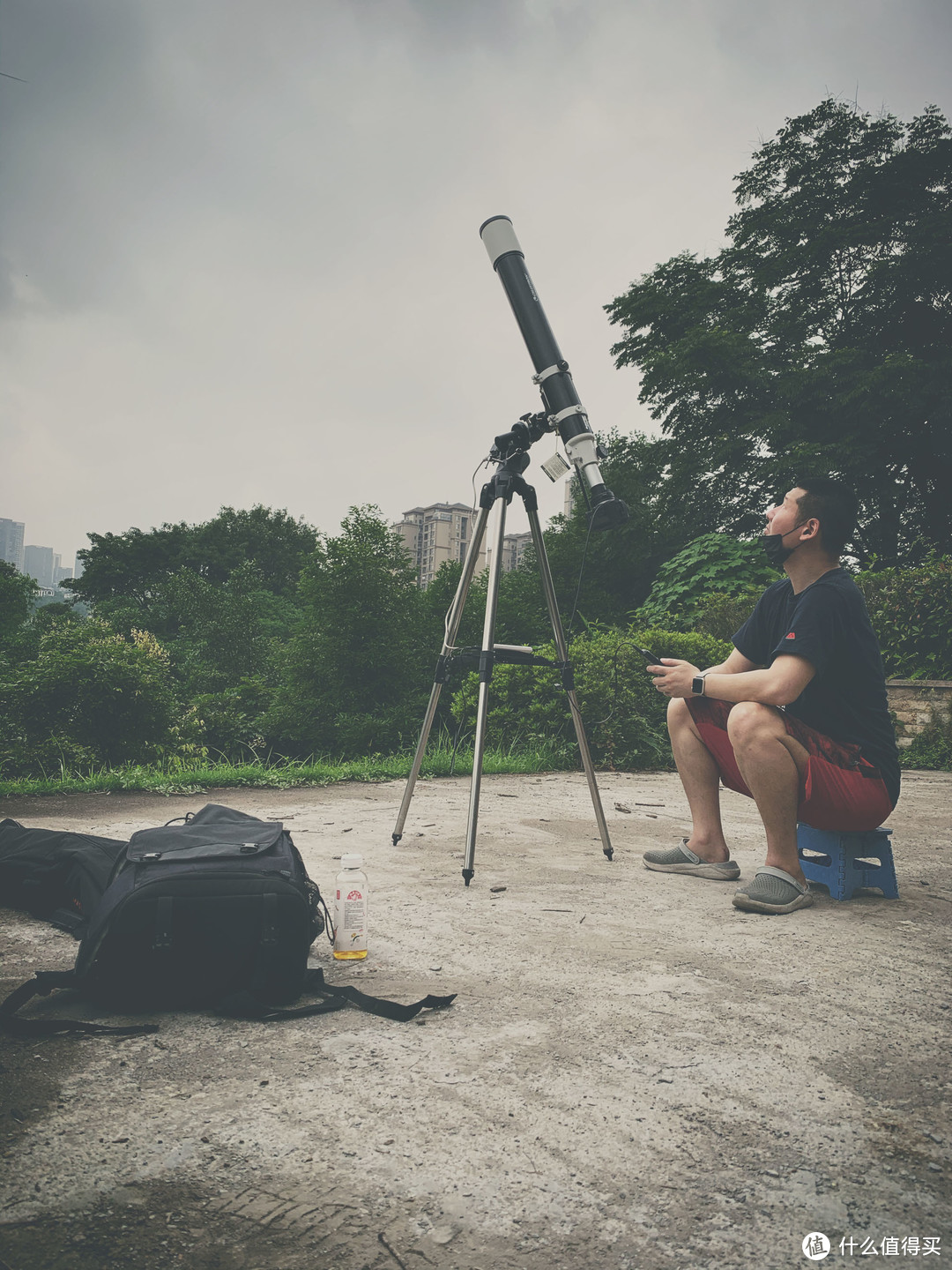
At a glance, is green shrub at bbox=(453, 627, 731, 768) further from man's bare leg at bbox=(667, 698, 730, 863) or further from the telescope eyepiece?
the telescope eyepiece

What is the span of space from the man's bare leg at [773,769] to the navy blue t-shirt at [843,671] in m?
0.19

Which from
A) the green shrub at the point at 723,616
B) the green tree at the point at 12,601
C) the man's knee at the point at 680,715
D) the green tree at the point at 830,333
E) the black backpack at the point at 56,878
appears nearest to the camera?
the black backpack at the point at 56,878

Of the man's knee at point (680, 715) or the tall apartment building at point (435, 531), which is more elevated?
the tall apartment building at point (435, 531)

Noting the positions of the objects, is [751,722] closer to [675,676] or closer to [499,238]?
[675,676]

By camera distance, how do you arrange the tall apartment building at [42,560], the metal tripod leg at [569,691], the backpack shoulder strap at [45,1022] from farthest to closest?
1. the tall apartment building at [42,560]
2. the metal tripod leg at [569,691]
3. the backpack shoulder strap at [45,1022]

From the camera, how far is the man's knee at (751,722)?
2643 millimetres

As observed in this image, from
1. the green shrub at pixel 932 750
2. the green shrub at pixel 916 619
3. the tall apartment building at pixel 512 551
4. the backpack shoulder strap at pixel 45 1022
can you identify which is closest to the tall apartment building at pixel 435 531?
the tall apartment building at pixel 512 551

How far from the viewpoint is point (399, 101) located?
23.5 ft

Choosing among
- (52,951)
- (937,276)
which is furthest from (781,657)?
(937,276)

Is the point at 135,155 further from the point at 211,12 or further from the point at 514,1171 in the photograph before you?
the point at 514,1171

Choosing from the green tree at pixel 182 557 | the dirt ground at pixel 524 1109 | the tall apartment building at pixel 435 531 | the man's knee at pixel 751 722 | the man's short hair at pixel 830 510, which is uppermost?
the tall apartment building at pixel 435 531

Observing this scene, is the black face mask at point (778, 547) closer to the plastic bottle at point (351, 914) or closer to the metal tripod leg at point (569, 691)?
the metal tripod leg at point (569, 691)

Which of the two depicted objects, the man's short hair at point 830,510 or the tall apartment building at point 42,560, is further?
the tall apartment building at point 42,560

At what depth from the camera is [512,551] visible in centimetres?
5412
